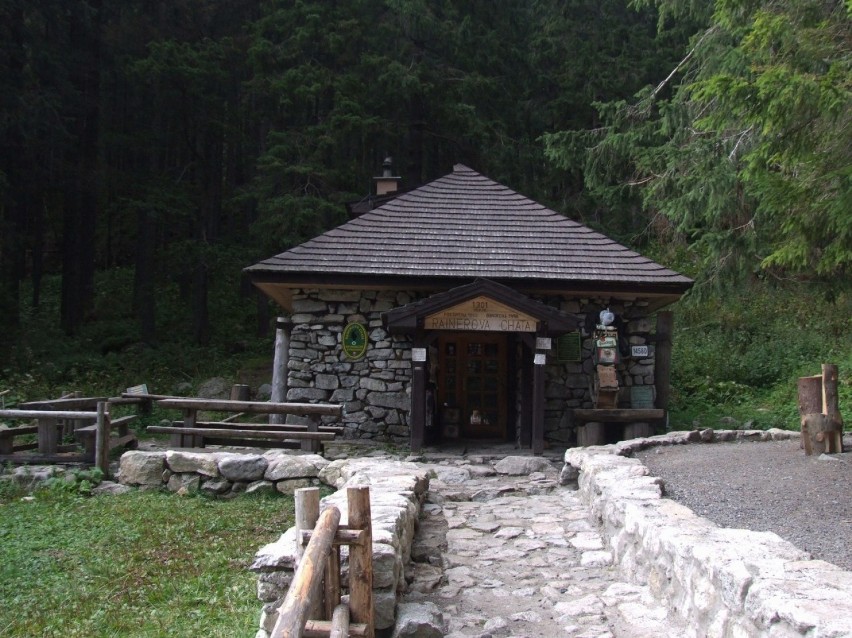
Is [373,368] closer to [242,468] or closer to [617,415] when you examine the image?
[242,468]

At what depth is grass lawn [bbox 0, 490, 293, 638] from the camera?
5.19 metres

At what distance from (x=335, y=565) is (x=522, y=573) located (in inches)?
90.0

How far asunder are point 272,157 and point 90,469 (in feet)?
43.0

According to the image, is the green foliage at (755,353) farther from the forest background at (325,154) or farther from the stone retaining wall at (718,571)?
the stone retaining wall at (718,571)

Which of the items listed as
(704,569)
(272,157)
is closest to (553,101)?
(272,157)

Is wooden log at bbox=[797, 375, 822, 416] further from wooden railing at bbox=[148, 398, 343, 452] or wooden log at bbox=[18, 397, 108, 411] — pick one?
wooden log at bbox=[18, 397, 108, 411]

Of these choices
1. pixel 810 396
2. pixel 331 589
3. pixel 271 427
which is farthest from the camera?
pixel 271 427

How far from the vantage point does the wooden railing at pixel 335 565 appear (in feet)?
11.6

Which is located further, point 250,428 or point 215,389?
point 215,389

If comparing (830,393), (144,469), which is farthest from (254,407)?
(830,393)

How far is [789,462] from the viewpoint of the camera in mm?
7902

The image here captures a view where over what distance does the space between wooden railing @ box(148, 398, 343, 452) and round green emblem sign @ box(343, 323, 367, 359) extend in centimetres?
154

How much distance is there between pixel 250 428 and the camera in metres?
10.8

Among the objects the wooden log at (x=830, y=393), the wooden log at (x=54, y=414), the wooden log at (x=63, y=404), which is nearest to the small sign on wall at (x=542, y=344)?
the wooden log at (x=830, y=393)
